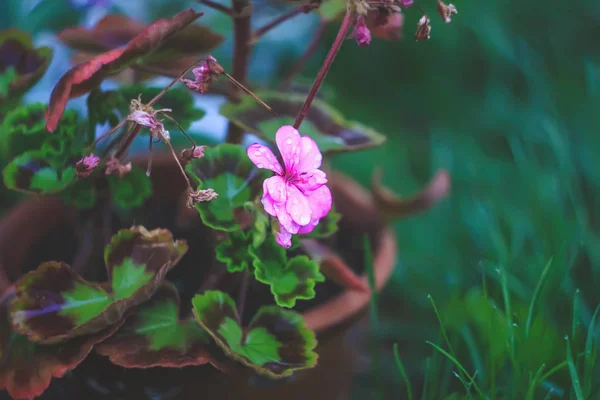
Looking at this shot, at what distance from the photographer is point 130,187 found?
63 cm

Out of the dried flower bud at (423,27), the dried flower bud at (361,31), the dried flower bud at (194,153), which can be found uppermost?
the dried flower bud at (423,27)

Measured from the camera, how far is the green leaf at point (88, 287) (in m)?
0.53

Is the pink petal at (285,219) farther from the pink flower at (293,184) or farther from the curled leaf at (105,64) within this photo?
the curled leaf at (105,64)

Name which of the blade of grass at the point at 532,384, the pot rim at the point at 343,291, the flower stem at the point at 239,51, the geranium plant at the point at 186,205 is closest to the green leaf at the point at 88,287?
the geranium plant at the point at 186,205

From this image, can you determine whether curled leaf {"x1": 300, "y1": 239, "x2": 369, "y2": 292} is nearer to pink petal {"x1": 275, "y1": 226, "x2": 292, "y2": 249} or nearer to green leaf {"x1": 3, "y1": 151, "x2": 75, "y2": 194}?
pink petal {"x1": 275, "y1": 226, "x2": 292, "y2": 249}

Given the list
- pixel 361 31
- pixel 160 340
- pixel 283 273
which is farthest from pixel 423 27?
pixel 160 340

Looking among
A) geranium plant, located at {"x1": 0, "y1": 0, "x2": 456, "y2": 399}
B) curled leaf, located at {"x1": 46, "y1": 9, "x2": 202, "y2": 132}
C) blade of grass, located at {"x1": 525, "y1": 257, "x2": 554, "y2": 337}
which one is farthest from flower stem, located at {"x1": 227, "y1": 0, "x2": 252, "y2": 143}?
blade of grass, located at {"x1": 525, "y1": 257, "x2": 554, "y2": 337}

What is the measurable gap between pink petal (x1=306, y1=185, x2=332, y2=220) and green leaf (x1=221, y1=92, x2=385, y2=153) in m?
0.13

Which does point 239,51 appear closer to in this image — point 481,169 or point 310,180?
point 310,180

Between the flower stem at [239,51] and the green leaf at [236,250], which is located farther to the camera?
the flower stem at [239,51]

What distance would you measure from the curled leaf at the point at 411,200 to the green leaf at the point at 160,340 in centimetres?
41

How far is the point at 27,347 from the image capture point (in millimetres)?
557

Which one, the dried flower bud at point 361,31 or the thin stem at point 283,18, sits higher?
the dried flower bud at point 361,31

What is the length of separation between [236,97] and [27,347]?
0.37 metres
